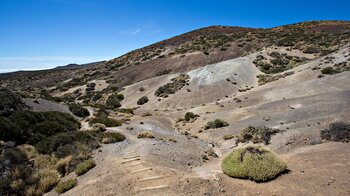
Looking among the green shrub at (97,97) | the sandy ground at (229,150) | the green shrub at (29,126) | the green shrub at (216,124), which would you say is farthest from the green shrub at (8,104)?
the green shrub at (97,97)

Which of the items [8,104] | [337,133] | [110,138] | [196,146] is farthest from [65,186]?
[8,104]

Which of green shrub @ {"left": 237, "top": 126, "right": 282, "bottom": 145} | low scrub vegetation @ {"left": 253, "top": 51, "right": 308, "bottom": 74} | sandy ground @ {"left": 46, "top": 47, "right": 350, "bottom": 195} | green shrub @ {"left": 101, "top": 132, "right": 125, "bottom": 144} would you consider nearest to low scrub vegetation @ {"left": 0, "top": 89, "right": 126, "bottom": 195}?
green shrub @ {"left": 101, "top": 132, "right": 125, "bottom": 144}

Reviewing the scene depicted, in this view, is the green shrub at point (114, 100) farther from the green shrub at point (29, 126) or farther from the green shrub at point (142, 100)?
the green shrub at point (29, 126)

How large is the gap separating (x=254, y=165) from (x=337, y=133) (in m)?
6.90

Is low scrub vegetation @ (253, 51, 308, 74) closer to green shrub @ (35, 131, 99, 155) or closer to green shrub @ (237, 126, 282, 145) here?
green shrub @ (237, 126, 282, 145)

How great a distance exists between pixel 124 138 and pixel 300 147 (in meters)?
11.4

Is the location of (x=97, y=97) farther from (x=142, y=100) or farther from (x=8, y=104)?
(x=8, y=104)

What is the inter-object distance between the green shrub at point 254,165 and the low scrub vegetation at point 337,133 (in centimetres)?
530

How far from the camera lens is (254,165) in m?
10.0

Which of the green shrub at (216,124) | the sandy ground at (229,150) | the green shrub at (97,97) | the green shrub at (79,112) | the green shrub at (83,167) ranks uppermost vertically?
the green shrub at (97,97)

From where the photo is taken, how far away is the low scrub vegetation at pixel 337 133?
44.1ft

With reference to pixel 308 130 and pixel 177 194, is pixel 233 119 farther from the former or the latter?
pixel 177 194

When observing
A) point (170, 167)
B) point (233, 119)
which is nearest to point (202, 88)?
point (233, 119)

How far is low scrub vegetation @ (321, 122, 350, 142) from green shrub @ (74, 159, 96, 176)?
1240cm
